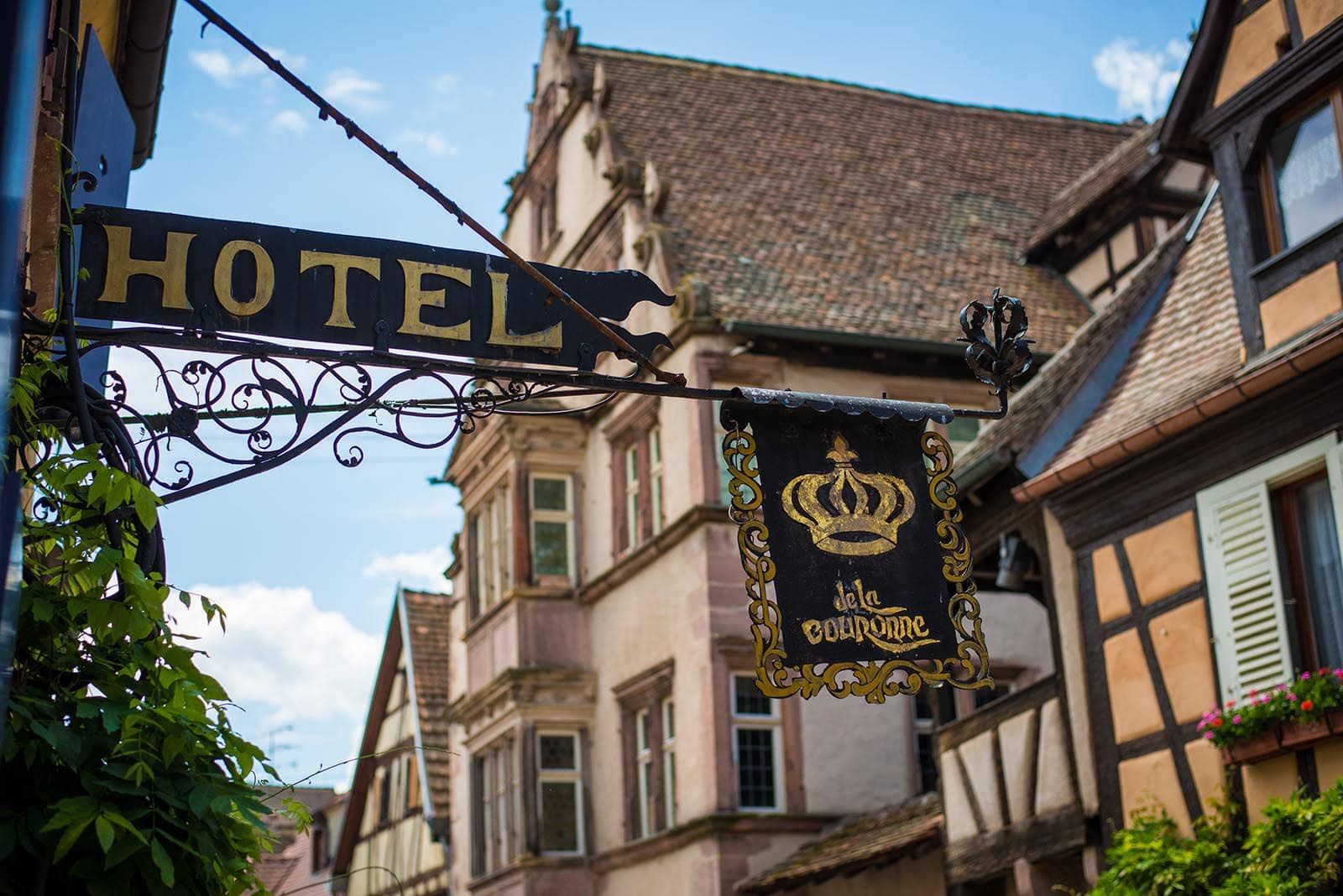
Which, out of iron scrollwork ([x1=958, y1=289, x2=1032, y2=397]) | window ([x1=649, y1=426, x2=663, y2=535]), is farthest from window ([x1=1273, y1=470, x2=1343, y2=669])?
window ([x1=649, y1=426, x2=663, y2=535])

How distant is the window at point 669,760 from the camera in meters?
18.3

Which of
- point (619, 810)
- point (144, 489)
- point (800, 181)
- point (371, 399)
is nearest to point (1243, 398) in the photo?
point (371, 399)

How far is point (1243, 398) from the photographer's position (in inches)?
437

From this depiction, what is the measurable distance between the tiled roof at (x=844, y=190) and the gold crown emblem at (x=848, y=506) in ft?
41.7

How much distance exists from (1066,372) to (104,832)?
1164 centimetres

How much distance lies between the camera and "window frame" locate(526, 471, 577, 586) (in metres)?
20.7

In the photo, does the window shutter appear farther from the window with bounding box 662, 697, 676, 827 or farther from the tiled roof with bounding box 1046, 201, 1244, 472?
the window with bounding box 662, 697, 676, 827

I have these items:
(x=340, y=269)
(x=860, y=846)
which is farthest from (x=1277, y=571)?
(x=340, y=269)

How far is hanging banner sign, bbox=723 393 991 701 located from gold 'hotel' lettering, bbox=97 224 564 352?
2.92 ft

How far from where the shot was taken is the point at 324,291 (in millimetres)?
5102

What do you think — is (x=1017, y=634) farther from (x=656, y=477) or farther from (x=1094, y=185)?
(x=1094, y=185)

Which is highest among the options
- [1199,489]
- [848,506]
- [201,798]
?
[1199,489]

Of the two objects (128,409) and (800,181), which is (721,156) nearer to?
(800,181)

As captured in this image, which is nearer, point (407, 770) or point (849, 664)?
point (849, 664)
